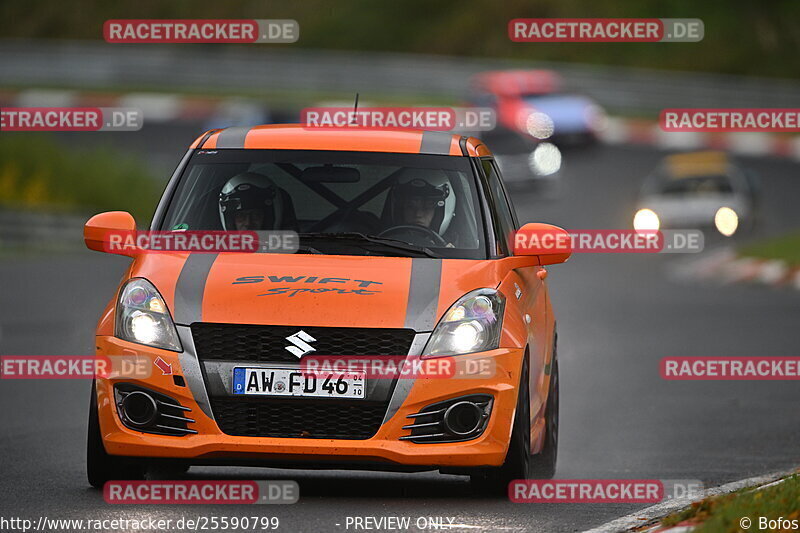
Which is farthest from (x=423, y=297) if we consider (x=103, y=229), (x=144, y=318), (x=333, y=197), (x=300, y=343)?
(x=103, y=229)

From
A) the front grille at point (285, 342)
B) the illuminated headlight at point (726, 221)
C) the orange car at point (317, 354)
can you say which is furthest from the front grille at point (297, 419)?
the illuminated headlight at point (726, 221)

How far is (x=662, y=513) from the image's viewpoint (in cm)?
805

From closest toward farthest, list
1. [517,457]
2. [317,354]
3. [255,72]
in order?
[317,354] < [517,457] < [255,72]

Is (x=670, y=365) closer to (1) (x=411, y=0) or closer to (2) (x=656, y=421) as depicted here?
(2) (x=656, y=421)

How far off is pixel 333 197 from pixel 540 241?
1.13 meters

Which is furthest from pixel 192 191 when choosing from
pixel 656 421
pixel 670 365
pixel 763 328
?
pixel 763 328

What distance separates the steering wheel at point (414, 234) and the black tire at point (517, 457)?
2.75 ft

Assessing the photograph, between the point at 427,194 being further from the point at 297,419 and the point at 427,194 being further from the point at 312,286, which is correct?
the point at 297,419

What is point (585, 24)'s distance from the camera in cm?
5522

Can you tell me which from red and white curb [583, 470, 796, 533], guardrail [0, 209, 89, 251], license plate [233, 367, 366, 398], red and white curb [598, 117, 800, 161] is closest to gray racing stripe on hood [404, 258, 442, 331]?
license plate [233, 367, 366, 398]

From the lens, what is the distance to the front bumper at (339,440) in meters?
8.07

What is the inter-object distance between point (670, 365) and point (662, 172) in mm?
17749

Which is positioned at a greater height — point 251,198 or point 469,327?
point 251,198

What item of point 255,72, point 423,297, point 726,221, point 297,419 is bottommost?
point 297,419
